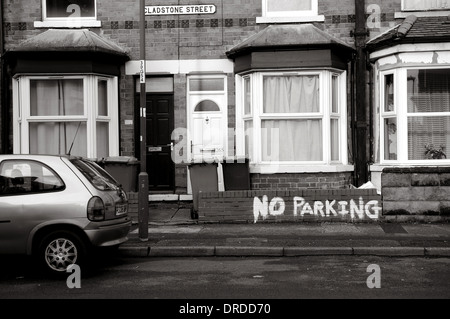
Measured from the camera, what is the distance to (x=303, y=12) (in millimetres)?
13742

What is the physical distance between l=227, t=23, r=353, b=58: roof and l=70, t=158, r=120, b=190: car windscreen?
17.9 feet

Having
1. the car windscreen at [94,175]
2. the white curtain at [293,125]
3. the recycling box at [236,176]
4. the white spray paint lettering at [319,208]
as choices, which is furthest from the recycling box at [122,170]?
the car windscreen at [94,175]

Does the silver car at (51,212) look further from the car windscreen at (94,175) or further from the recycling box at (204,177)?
the recycling box at (204,177)

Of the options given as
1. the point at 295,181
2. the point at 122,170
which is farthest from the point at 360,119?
the point at 122,170

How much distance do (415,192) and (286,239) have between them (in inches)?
126

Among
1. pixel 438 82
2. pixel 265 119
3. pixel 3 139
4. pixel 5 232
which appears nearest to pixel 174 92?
pixel 265 119

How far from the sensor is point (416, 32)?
12.6 m

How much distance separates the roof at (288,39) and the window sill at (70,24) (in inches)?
121

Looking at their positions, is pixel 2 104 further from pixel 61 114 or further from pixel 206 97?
pixel 206 97

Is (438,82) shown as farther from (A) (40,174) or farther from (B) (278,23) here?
(A) (40,174)

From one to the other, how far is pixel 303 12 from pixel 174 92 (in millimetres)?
3378

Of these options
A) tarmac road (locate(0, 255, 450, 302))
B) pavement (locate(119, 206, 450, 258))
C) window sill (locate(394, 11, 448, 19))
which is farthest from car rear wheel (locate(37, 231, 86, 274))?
window sill (locate(394, 11, 448, 19))
